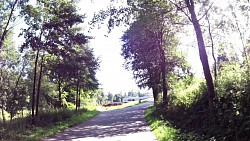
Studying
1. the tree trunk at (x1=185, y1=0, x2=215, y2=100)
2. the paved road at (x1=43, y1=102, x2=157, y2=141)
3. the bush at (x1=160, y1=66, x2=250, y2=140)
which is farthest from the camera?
the paved road at (x1=43, y1=102, x2=157, y2=141)

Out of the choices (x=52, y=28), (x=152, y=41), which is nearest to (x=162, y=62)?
(x=152, y=41)

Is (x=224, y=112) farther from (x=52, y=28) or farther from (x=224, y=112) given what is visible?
(x=52, y=28)

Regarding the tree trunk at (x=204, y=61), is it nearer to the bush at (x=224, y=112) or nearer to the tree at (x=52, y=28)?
the bush at (x=224, y=112)

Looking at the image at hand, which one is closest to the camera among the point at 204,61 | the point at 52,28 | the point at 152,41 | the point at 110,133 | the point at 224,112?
the point at 224,112

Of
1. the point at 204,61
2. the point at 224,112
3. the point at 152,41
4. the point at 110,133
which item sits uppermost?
the point at 152,41

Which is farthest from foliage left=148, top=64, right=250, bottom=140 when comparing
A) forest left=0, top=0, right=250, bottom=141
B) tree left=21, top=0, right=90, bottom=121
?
tree left=21, top=0, right=90, bottom=121

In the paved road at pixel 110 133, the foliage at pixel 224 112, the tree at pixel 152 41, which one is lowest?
the paved road at pixel 110 133

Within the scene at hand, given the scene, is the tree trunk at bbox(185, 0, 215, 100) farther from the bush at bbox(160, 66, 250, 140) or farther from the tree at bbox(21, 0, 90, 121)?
the tree at bbox(21, 0, 90, 121)

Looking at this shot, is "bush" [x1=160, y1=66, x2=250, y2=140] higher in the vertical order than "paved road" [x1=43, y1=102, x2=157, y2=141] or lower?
higher

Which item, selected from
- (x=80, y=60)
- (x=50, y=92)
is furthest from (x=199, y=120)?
(x=50, y=92)

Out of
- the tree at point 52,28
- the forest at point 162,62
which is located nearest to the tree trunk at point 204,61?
the forest at point 162,62

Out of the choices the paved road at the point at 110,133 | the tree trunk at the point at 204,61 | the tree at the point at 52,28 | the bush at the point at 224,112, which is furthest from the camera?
the tree at the point at 52,28

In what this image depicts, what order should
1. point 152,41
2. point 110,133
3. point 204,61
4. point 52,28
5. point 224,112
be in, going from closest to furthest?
1. point 224,112
2. point 204,61
3. point 110,133
4. point 52,28
5. point 152,41

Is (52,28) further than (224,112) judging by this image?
Yes
